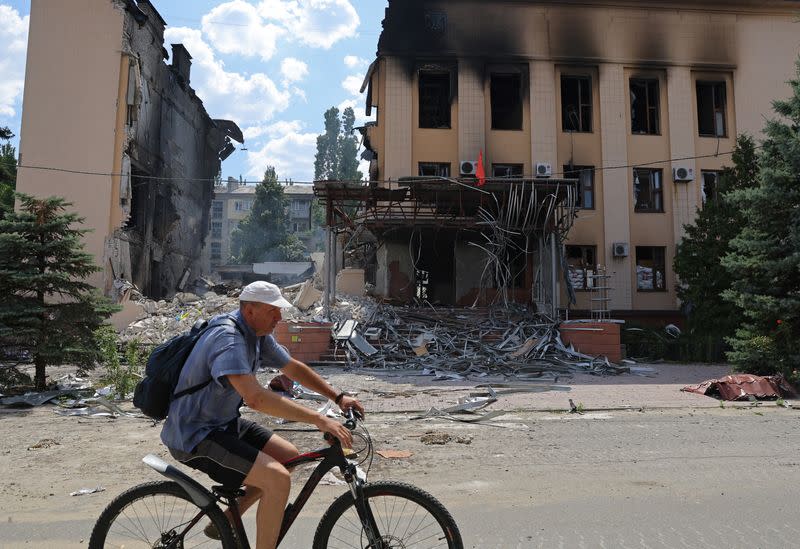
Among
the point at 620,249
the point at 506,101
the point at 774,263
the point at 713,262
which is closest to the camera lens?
the point at 774,263

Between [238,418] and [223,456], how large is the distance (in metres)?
0.29

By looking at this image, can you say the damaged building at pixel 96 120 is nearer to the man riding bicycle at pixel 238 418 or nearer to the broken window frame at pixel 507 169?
the broken window frame at pixel 507 169

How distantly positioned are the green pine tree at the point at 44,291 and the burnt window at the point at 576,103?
20.9m

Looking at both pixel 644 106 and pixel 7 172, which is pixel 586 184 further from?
pixel 7 172

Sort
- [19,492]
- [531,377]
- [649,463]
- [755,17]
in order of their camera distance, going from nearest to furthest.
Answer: [19,492] < [649,463] < [531,377] < [755,17]

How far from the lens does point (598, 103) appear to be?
24891 mm

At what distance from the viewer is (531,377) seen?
13031mm

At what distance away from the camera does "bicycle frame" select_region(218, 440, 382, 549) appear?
2.80 metres

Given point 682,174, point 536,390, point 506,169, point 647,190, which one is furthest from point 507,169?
point 536,390

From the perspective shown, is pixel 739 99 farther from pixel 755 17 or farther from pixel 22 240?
pixel 22 240

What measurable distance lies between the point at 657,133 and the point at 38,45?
27.7 m

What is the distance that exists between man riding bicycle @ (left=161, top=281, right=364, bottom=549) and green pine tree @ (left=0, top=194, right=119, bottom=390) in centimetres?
848

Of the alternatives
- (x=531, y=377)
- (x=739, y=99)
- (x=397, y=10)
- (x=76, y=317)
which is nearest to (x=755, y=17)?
(x=739, y=99)

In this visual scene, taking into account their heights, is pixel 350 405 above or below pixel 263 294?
below
